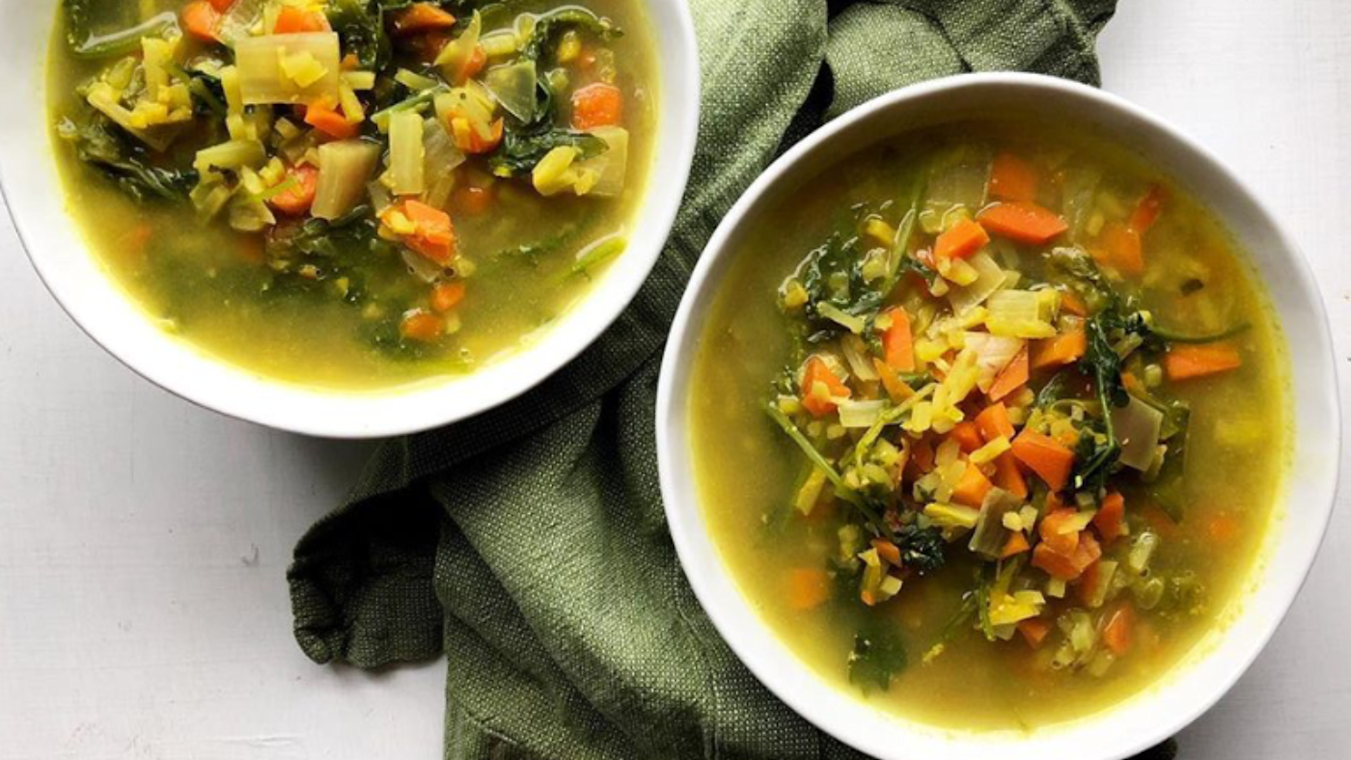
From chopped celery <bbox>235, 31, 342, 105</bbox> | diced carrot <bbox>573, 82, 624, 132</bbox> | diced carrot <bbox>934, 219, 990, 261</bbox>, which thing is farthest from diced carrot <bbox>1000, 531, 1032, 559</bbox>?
chopped celery <bbox>235, 31, 342, 105</bbox>

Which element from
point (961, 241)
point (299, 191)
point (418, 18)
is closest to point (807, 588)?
point (961, 241)

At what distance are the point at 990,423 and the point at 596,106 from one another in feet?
3.55

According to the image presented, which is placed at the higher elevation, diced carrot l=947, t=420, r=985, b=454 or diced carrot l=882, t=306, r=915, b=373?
diced carrot l=882, t=306, r=915, b=373

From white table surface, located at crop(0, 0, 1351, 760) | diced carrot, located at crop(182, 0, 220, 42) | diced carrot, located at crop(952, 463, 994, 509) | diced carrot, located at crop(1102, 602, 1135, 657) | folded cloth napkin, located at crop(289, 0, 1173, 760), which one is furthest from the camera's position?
white table surface, located at crop(0, 0, 1351, 760)

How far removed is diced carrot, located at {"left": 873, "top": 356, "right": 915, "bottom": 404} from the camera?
2.86 m

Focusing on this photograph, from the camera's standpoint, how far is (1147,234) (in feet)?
9.78

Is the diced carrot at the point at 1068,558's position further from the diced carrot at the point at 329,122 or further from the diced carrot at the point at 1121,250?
the diced carrot at the point at 329,122

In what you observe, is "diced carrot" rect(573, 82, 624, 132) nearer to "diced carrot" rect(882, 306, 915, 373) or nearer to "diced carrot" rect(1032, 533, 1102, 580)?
"diced carrot" rect(882, 306, 915, 373)

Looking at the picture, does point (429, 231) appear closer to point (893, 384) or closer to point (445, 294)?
point (445, 294)

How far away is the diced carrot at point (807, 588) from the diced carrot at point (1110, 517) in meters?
0.58

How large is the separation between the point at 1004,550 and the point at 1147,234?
0.75 m

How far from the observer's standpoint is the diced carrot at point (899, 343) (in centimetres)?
287

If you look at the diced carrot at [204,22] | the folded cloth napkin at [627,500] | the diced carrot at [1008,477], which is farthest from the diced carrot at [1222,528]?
the diced carrot at [204,22]

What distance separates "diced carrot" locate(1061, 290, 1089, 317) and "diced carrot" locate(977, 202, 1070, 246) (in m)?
0.12
